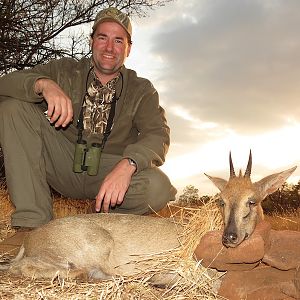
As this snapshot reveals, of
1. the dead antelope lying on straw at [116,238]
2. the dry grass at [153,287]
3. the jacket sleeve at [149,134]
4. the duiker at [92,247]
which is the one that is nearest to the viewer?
the dry grass at [153,287]

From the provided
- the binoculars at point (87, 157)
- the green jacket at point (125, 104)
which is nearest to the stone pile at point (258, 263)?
the green jacket at point (125, 104)

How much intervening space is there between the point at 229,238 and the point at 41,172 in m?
2.86

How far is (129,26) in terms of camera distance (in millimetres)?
6957

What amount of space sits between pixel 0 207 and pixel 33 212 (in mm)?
3716

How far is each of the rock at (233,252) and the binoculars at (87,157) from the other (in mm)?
2330

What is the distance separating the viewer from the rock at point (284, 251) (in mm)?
4258

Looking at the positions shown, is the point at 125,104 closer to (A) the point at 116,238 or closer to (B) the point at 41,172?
(B) the point at 41,172

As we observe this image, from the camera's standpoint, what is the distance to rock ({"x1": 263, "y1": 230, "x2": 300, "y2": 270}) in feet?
14.0

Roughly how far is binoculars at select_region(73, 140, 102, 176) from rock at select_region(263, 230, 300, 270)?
2687mm

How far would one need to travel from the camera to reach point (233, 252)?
14.2 feet

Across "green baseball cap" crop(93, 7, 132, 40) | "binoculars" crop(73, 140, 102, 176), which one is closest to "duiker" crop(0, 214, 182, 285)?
"binoculars" crop(73, 140, 102, 176)

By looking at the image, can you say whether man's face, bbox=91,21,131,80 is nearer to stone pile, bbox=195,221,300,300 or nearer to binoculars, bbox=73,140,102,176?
binoculars, bbox=73,140,102,176

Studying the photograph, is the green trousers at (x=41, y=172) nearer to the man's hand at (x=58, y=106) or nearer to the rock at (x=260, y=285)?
the man's hand at (x=58, y=106)

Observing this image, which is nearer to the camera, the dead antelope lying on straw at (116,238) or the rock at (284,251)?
the rock at (284,251)
